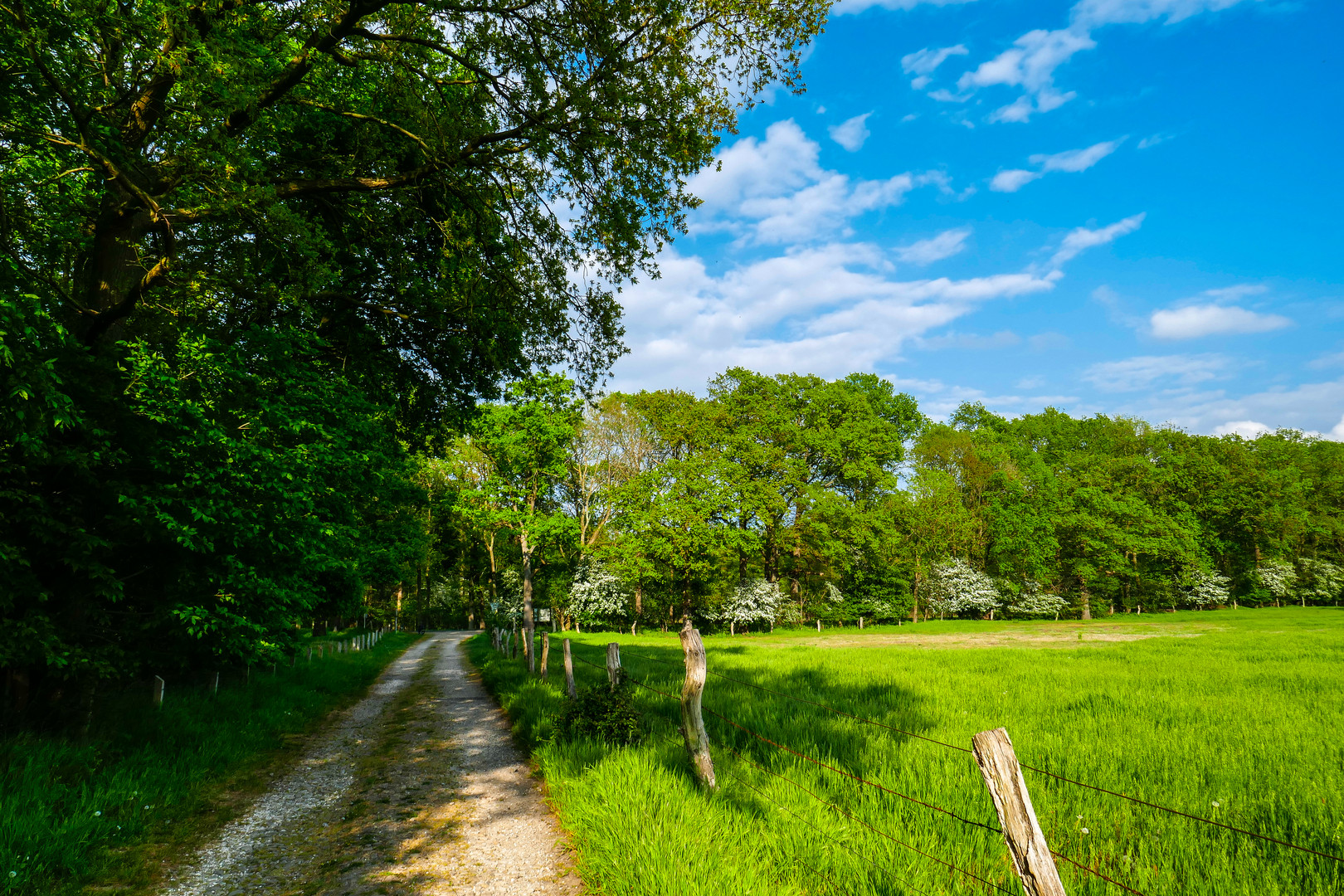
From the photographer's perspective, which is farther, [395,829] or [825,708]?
[825,708]

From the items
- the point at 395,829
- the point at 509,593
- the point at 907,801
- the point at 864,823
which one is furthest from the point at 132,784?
the point at 509,593

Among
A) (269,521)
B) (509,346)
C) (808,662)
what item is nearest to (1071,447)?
(808,662)

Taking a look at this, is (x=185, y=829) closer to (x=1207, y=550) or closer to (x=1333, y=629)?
(x=1333, y=629)

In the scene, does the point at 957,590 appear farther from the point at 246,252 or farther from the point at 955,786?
the point at 246,252

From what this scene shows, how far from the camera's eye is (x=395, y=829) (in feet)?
20.7

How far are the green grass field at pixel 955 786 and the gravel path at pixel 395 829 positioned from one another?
1.65ft

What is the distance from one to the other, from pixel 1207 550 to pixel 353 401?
73329 millimetres

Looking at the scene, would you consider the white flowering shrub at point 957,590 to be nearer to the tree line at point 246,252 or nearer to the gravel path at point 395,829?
the tree line at point 246,252

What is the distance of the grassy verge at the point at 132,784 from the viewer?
5.05m

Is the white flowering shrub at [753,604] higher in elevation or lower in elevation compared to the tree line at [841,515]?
lower

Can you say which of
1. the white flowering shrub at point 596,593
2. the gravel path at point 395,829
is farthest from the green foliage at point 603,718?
the white flowering shrub at point 596,593

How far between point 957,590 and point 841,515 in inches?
619

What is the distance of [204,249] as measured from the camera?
11391mm

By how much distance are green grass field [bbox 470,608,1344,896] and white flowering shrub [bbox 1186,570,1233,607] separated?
48601 millimetres
